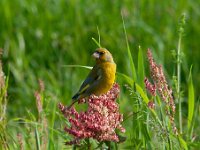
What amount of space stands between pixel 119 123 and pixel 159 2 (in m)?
5.53

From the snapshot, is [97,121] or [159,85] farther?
[159,85]

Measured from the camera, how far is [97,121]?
3068 millimetres

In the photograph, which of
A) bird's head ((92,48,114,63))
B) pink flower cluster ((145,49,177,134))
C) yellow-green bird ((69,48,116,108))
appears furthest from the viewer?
bird's head ((92,48,114,63))

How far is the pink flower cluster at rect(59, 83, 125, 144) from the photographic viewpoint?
9.98ft

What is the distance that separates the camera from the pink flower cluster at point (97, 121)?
3.04 meters

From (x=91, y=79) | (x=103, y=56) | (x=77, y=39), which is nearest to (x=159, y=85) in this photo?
(x=91, y=79)

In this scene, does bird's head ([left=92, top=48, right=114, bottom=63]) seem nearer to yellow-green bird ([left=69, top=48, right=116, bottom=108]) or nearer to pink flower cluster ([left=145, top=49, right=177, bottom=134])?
yellow-green bird ([left=69, top=48, right=116, bottom=108])

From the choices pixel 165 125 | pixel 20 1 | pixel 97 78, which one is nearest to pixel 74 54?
pixel 20 1

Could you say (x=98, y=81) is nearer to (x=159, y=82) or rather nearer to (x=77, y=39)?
(x=159, y=82)

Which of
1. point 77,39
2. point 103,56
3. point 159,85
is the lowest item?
point 159,85

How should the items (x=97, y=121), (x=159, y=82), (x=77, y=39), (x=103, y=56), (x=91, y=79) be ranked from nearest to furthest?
(x=97, y=121), (x=159, y=82), (x=91, y=79), (x=103, y=56), (x=77, y=39)

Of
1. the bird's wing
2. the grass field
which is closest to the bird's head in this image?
the bird's wing

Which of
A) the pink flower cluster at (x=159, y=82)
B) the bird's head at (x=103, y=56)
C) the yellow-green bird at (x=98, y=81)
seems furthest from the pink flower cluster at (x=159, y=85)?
the bird's head at (x=103, y=56)

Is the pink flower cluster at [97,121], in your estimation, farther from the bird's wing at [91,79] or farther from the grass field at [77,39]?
the grass field at [77,39]
